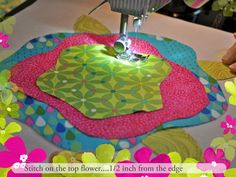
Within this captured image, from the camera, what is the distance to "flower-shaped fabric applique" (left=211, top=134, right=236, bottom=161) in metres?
0.30

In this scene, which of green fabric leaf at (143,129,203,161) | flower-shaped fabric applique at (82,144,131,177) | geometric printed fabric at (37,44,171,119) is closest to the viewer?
flower-shaped fabric applique at (82,144,131,177)

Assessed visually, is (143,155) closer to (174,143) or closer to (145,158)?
(145,158)

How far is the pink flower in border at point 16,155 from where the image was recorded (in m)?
0.25

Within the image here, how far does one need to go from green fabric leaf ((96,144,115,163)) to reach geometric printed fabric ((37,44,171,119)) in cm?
43

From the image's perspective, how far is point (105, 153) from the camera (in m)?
0.25

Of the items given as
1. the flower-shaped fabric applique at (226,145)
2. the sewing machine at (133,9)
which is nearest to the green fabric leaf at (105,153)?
the flower-shaped fabric applique at (226,145)

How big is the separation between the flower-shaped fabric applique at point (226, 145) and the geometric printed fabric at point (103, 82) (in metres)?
0.39

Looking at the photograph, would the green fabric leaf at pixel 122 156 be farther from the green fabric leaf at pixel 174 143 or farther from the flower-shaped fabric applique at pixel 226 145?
the green fabric leaf at pixel 174 143

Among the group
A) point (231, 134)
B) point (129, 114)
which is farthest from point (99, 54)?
point (231, 134)

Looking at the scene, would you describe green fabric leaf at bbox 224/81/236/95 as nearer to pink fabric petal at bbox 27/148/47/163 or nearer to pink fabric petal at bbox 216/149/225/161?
pink fabric petal at bbox 216/149/225/161

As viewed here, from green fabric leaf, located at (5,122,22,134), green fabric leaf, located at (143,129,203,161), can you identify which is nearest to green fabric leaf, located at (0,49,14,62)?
green fabric leaf, located at (143,129,203,161)

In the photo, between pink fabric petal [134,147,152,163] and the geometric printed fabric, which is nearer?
pink fabric petal [134,147,152,163]

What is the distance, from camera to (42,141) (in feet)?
1.98

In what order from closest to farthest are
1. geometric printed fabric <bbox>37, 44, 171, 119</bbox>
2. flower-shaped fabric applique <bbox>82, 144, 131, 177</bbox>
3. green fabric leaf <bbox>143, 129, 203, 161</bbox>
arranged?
flower-shaped fabric applique <bbox>82, 144, 131, 177</bbox> < green fabric leaf <bbox>143, 129, 203, 161</bbox> < geometric printed fabric <bbox>37, 44, 171, 119</bbox>
